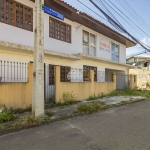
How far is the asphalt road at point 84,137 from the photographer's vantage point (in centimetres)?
349

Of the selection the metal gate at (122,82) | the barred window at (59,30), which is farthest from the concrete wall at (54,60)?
the barred window at (59,30)

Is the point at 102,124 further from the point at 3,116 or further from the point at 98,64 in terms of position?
the point at 98,64

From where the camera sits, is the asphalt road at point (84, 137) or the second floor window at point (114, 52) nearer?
the asphalt road at point (84, 137)

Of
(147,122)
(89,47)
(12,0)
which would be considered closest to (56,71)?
(12,0)

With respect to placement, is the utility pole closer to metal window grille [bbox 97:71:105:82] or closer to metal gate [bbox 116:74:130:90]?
metal window grille [bbox 97:71:105:82]

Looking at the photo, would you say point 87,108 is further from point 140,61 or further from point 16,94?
point 140,61

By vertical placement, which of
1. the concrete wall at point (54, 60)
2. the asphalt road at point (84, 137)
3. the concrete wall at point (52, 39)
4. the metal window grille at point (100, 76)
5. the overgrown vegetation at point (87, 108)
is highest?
the concrete wall at point (52, 39)

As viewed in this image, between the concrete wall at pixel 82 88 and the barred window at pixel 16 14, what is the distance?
9.32 feet

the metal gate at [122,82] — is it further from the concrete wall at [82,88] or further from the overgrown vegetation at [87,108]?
the overgrown vegetation at [87,108]

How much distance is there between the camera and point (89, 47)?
41.1ft

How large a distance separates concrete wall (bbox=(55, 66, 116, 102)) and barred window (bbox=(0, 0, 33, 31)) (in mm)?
2841

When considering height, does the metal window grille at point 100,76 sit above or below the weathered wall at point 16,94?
above

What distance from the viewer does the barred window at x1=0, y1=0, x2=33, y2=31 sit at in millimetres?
7301

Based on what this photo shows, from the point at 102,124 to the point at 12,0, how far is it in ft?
22.4
